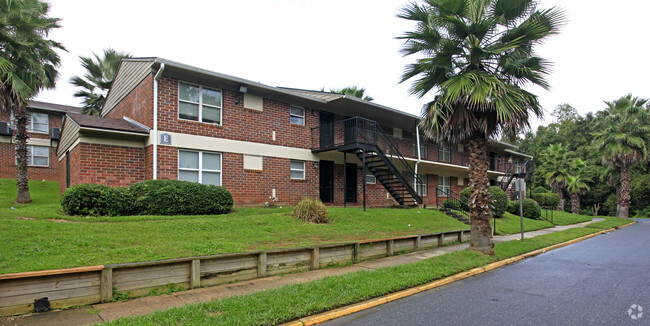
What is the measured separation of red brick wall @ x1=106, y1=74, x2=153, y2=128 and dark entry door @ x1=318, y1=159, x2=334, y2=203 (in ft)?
27.4

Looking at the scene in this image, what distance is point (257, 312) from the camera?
4.92 metres

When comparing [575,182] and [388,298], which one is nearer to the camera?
[388,298]

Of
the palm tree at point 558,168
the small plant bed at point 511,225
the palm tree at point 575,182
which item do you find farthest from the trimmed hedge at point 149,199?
the palm tree at point 575,182

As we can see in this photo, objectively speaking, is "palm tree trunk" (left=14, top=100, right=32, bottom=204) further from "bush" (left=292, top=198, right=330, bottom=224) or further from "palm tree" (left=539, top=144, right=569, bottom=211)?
"palm tree" (left=539, top=144, right=569, bottom=211)

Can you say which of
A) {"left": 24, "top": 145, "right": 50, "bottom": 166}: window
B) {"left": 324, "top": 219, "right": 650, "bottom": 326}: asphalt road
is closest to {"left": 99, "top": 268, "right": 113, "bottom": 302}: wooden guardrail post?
{"left": 324, "top": 219, "right": 650, "bottom": 326}: asphalt road

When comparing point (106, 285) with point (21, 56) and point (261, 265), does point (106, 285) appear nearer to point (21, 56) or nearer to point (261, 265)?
point (261, 265)

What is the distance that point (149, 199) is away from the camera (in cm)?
1111

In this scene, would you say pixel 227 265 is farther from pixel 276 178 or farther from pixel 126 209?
pixel 276 178

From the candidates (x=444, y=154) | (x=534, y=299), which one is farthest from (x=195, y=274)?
(x=444, y=154)

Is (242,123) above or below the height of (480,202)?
above

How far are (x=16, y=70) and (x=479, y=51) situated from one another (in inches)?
703

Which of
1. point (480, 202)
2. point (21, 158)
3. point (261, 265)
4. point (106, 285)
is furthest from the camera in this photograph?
point (21, 158)

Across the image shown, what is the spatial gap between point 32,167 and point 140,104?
15500 mm

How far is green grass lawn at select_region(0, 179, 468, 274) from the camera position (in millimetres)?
6301
